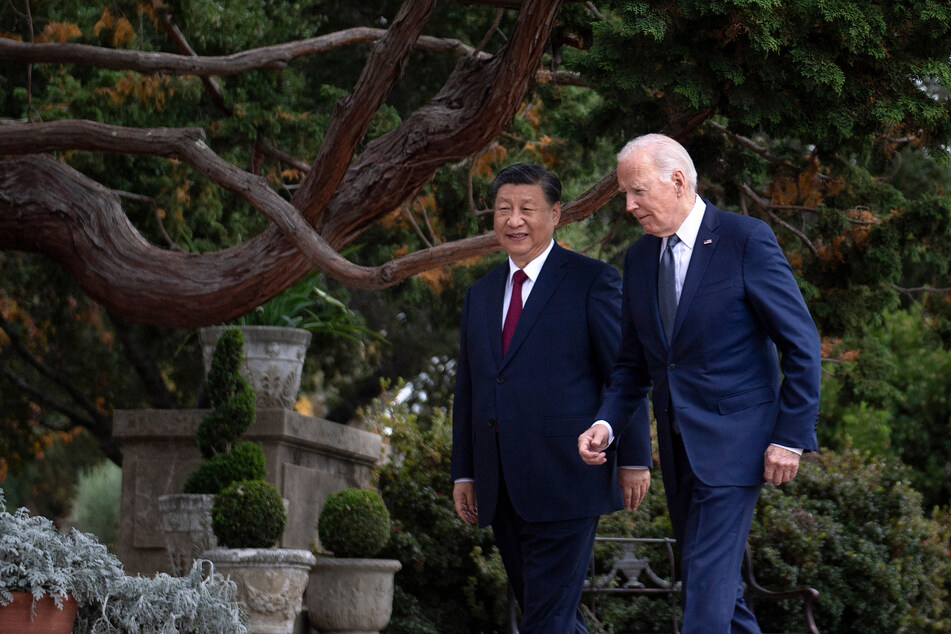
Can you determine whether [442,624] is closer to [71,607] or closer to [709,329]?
[71,607]

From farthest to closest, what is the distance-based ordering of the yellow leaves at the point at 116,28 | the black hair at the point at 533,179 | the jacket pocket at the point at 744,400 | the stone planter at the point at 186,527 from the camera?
the yellow leaves at the point at 116,28 < the stone planter at the point at 186,527 < the black hair at the point at 533,179 < the jacket pocket at the point at 744,400

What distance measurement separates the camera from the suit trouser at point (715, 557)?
312 centimetres

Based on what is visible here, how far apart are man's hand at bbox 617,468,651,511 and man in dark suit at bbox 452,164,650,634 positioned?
13mm

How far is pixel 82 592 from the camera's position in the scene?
434cm

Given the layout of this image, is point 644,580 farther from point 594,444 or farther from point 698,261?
point 698,261

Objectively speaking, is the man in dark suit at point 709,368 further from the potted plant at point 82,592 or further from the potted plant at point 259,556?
the potted plant at point 259,556

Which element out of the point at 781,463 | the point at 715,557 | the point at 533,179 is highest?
the point at 533,179

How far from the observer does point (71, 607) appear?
14.0 ft

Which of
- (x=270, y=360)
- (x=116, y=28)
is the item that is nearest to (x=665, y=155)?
(x=270, y=360)

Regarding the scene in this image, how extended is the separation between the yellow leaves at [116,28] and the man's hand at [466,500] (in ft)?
20.3

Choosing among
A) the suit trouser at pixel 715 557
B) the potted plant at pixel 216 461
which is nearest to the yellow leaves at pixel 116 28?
the potted plant at pixel 216 461

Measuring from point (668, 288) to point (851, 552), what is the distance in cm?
540

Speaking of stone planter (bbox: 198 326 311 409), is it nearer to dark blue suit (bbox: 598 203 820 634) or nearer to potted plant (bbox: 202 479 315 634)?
potted plant (bbox: 202 479 315 634)

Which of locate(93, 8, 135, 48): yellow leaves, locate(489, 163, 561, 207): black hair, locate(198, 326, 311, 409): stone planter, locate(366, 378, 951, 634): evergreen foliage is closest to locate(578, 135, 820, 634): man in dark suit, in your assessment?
locate(489, 163, 561, 207): black hair
